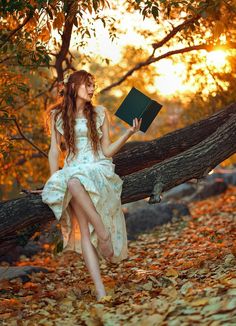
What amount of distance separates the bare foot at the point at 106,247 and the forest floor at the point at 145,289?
328 mm

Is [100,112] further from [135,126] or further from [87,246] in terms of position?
[87,246]

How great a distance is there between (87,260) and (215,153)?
1.61 m

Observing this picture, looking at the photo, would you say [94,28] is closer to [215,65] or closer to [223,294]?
[215,65]

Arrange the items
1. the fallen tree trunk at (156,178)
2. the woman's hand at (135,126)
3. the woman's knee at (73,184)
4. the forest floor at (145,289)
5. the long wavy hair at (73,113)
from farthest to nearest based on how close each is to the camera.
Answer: the fallen tree trunk at (156,178) → the long wavy hair at (73,113) → the woman's hand at (135,126) → the woman's knee at (73,184) → the forest floor at (145,289)

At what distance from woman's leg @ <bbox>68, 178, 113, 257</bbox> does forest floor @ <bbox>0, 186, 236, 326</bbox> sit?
0.42 meters

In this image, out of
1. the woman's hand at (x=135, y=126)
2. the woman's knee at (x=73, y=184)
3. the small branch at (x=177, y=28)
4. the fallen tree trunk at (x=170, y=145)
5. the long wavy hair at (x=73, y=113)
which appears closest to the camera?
the woman's knee at (x=73, y=184)

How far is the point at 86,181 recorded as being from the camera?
4922mm

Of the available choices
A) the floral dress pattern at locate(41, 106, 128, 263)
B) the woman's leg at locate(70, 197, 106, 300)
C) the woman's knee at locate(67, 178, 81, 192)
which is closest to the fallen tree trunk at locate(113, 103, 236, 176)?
the floral dress pattern at locate(41, 106, 128, 263)

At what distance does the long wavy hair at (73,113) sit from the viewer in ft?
17.0

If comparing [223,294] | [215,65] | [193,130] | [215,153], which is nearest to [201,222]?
[215,65]

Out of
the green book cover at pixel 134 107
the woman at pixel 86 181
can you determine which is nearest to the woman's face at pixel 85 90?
the woman at pixel 86 181

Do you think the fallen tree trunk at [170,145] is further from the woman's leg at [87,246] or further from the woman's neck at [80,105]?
the woman's leg at [87,246]

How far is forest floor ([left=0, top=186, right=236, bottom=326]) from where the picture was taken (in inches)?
158

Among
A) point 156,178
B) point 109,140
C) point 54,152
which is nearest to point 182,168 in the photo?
point 156,178
